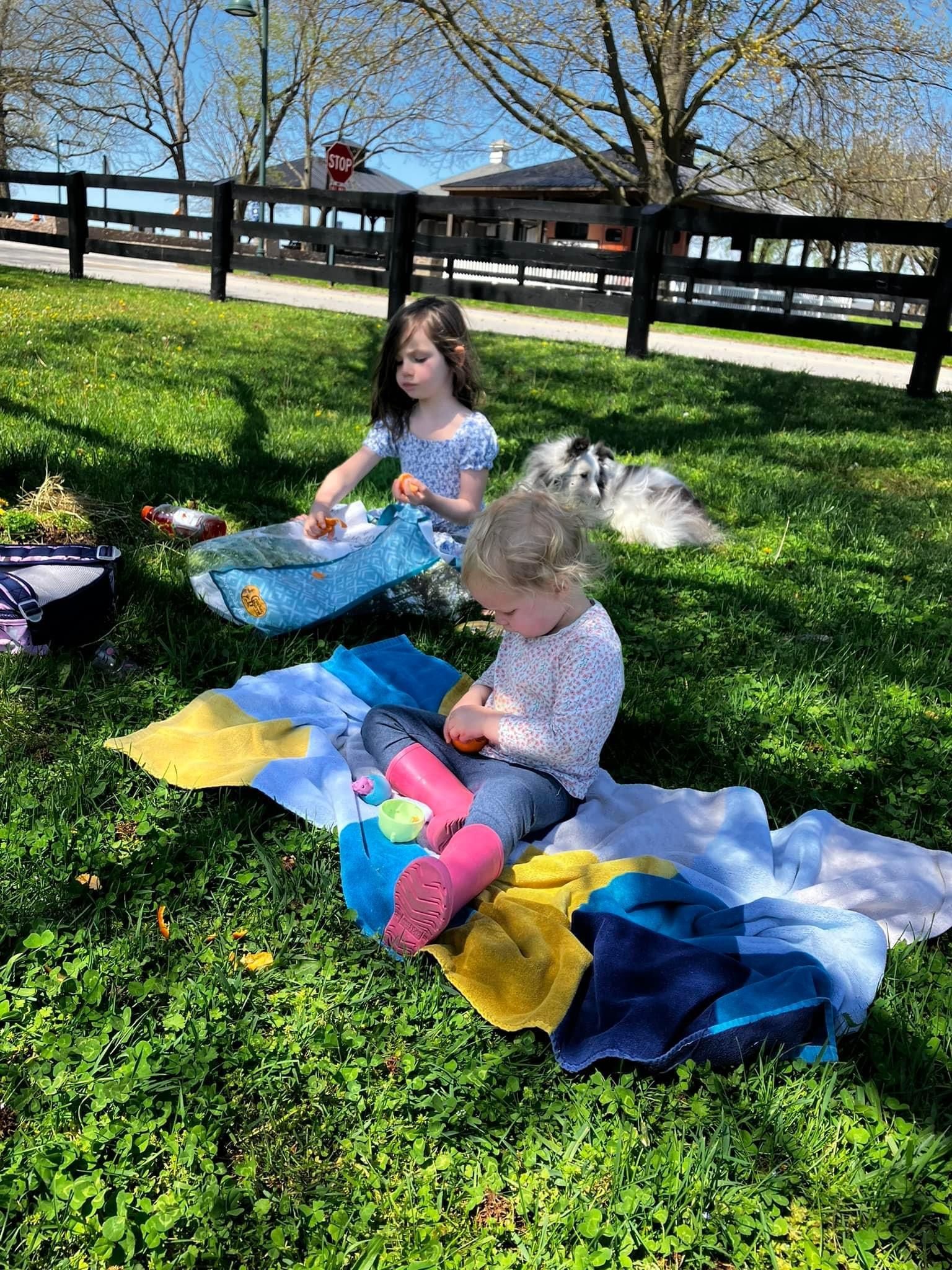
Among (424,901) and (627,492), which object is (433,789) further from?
(627,492)

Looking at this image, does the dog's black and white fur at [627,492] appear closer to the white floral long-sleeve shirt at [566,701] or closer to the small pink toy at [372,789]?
the white floral long-sleeve shirt at [566,701]

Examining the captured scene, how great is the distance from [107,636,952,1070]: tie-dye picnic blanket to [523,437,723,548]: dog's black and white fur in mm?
2635

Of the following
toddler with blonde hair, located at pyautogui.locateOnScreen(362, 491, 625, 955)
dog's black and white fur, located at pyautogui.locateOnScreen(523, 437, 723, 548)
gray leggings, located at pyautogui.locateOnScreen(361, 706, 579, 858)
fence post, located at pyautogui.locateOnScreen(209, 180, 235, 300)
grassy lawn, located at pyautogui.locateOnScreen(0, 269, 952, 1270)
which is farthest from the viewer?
fence post, located at pyautogui.locateOnScreen(209, 180, 235, 300)

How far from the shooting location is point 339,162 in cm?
2402

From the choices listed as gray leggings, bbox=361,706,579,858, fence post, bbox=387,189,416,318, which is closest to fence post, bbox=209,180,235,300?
fence post, bbox=387,189,416,318

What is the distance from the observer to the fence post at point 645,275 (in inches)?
415

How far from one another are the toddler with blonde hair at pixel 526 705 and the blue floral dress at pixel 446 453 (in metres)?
1.67

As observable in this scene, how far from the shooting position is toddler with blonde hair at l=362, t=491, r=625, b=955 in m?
2.78

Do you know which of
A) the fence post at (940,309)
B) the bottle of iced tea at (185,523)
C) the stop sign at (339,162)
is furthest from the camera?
the stop sign at (339,162)

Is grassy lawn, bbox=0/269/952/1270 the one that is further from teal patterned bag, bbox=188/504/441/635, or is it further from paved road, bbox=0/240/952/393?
paved road, bbox=0/240/952/393

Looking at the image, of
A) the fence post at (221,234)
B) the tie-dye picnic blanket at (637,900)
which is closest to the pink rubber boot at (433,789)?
the tie-dye picnic blanket at (637,900)

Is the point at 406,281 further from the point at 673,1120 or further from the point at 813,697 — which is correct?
the point at 673,1120

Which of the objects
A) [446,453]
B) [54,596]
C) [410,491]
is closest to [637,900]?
[54,596]

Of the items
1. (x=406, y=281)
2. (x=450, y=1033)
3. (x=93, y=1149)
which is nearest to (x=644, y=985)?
(x=450, y=1033)
